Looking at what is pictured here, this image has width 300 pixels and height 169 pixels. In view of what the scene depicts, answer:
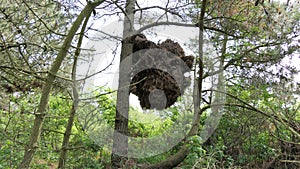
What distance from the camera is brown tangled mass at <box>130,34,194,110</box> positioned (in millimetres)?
3500

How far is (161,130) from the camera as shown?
21.5ft

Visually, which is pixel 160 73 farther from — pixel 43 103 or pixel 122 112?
pixel 122 112

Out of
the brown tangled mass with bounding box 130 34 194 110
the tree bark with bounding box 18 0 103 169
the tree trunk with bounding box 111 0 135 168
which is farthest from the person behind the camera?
the tree trunk with bounding box 111 0 135 168

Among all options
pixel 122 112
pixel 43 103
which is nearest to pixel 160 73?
pixel 43 103

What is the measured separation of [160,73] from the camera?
3.48m

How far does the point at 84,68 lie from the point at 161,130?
246cm

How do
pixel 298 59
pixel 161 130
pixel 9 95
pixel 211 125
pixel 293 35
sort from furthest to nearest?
pixel 161 130 → pixel 211 125 → pixel 298 59 → pixel 293 35 → pixel 9 95

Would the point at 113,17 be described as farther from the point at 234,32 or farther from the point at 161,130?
the point at 161,130

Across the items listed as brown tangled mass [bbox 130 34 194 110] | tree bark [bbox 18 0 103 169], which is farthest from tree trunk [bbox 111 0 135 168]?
tree bark [bbox 18 0 103 169]

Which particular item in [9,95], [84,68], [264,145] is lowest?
[264,145]

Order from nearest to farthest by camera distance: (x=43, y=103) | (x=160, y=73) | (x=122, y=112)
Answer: (x=43, y=103) < (x=160, y=73) < (x=122, y=112)

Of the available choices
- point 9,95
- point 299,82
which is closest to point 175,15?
point 299,82

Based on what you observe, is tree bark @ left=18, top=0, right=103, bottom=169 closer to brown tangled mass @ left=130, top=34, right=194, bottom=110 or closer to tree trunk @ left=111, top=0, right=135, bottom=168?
brown tangled mass @ left=130, top=34, right=194, bottom=110

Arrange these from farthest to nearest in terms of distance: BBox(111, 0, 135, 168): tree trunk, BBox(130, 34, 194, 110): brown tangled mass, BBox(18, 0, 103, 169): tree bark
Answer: BBox(111, 0, 135, 168): tree trunk → BBox(130, 34, 194, 110): brown tangled mass → BBox(18, 0, 103, 169): tree bark
